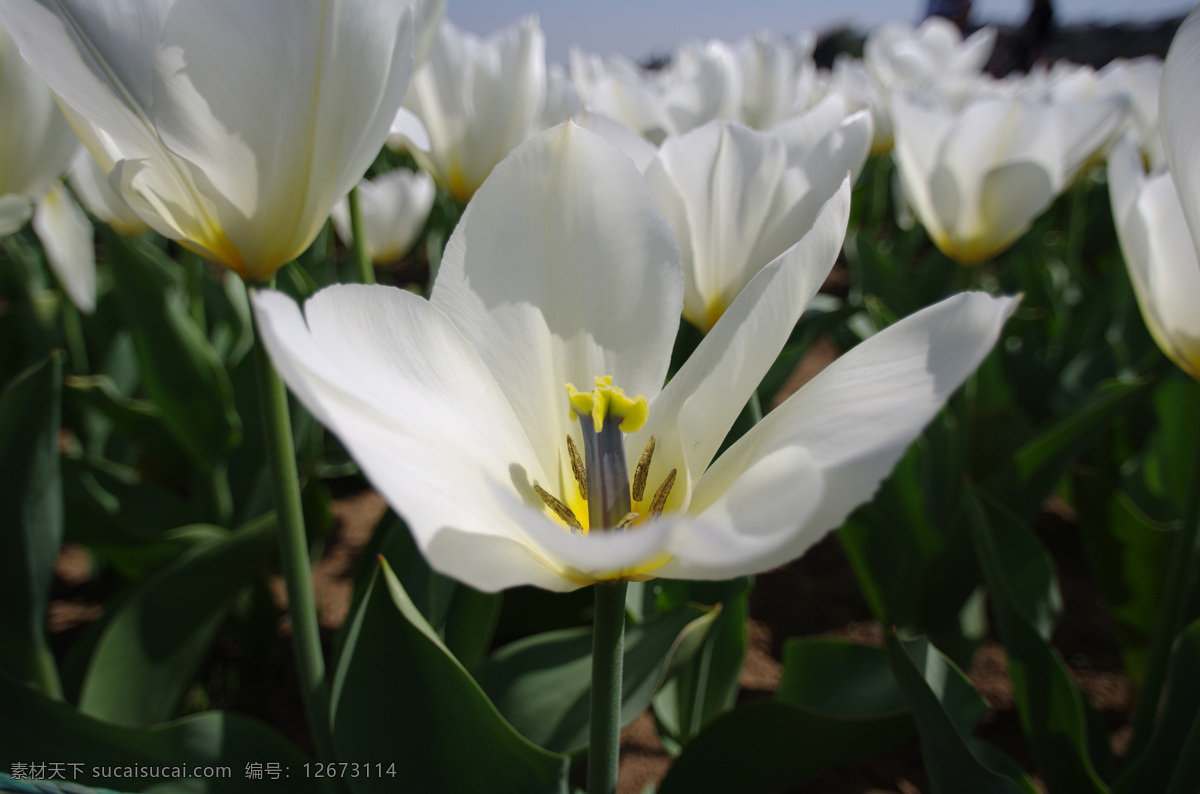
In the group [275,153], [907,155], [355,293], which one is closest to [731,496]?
[355,293]

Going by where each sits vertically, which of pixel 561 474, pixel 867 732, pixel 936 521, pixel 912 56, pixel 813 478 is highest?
pixel 813 478

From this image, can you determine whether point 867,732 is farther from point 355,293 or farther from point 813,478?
point 355,293

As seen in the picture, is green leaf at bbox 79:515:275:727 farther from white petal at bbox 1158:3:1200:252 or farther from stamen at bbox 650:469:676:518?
white petal at bbox 1158:3:1200:252

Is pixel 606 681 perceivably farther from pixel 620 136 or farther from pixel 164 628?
pixel 164 628

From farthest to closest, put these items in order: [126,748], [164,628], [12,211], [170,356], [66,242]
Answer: [170,356] → [66,242] → [164,628] → [12,211] → [126,748]

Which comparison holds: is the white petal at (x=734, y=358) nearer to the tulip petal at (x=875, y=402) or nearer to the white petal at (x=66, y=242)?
the tulip petal at (x=875, y=402)

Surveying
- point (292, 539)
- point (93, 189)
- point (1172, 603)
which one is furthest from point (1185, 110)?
point (93, 189)

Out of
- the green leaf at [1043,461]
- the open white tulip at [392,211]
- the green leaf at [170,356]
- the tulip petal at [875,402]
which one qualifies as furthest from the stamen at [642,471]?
the open white tulip at [392,211]
